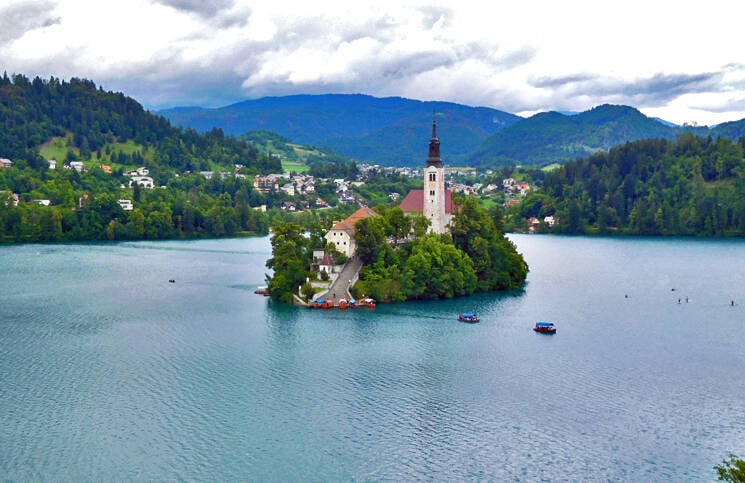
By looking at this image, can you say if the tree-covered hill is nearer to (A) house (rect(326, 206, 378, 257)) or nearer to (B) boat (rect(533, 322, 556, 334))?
(A) house (rect(326, 206, 378, 257))

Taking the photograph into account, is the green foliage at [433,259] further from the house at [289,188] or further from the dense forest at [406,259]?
the house at [289,188]

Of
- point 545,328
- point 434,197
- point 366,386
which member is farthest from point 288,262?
point 366,386

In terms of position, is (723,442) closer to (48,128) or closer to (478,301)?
(478,301)

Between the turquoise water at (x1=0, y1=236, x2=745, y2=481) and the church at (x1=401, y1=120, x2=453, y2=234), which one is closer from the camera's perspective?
the turquoise water at (x1=0, y1=236, x2=745, y2=481)

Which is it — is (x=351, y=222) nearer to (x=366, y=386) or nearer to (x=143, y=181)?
(x=366, y=386)

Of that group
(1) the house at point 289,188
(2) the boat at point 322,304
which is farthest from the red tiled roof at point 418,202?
(1) the house at point 289,188

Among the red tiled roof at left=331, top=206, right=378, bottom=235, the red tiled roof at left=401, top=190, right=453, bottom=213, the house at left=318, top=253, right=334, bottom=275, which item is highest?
the red tiled roof at left=401, top=190, right=453, bottom=213

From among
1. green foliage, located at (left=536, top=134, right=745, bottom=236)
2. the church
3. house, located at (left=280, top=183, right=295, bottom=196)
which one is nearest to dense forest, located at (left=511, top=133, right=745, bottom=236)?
green foliage, located at (left=536, top=134, right=745, bottom=236)
